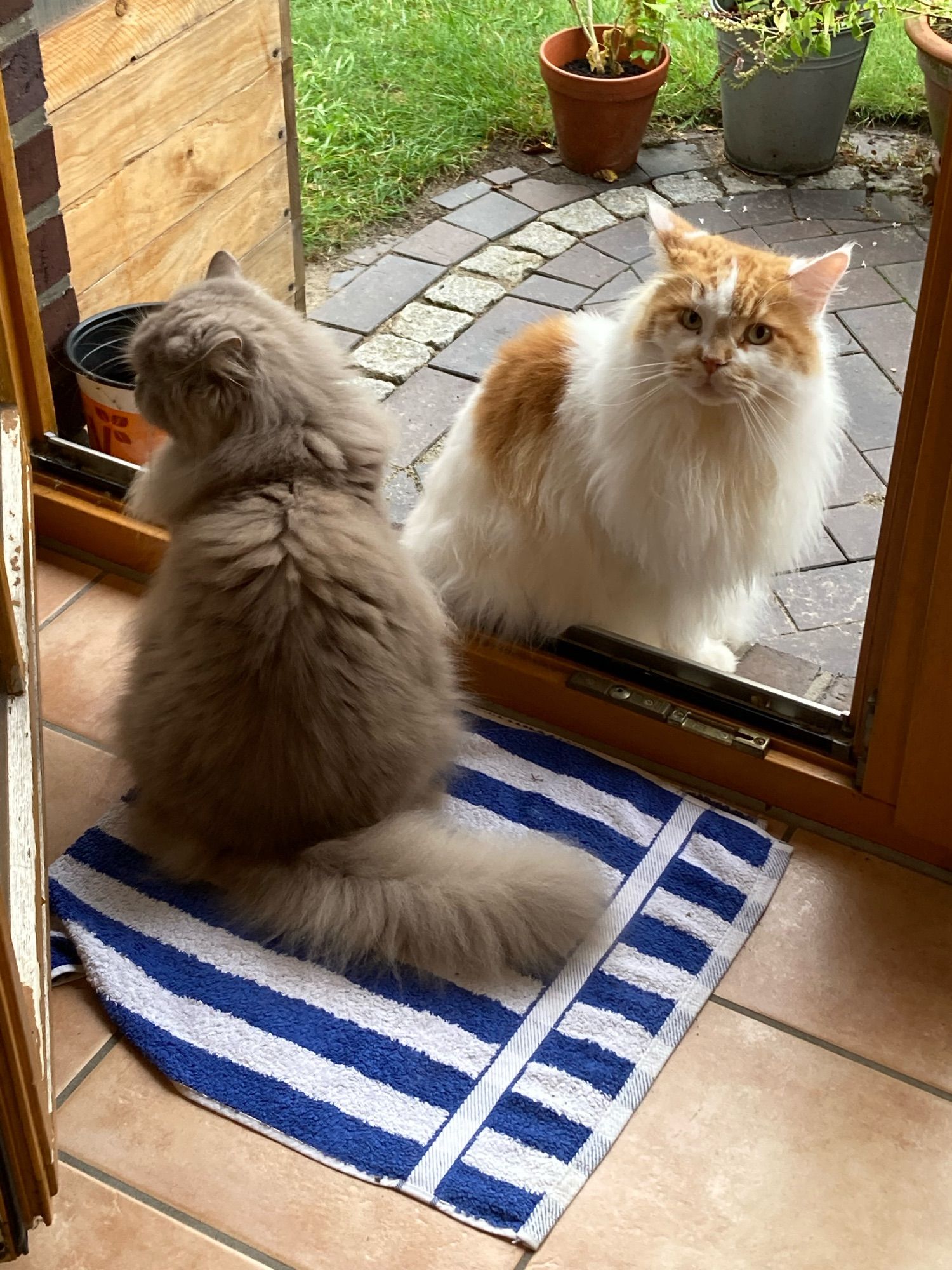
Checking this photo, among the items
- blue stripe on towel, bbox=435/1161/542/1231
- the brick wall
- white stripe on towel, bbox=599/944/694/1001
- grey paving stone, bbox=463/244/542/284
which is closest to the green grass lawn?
grey paving stone, bbox=463/244/542/284

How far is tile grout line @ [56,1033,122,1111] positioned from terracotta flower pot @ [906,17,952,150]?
2.02 metres

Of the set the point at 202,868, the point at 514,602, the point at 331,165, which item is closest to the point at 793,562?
the point at 514,602

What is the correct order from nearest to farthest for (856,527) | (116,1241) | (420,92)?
(116,1241) → (856,527) → (420,92)

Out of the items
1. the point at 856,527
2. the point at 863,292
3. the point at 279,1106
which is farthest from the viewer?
the point at 863,292

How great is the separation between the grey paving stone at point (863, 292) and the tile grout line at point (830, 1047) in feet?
4.79

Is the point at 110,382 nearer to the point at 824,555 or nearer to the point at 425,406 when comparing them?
the point at 425,406

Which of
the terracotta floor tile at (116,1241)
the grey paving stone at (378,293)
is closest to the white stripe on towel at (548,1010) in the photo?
the terracotta floor tile at (116,1241)

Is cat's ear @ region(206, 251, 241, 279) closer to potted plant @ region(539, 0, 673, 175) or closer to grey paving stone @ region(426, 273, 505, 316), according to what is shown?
grey paving stone @ region(426, 273, 505, 316)

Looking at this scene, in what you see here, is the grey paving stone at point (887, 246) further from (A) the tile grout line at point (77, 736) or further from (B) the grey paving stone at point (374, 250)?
(A) the tile grout line at point (77, 736)

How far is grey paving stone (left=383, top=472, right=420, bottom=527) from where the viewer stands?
2.24m

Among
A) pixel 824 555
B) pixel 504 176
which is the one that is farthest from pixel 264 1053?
pixel 504 176

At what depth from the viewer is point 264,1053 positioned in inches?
57.2

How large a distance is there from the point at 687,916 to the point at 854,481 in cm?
96

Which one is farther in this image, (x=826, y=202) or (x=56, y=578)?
(x=826, y=202)
